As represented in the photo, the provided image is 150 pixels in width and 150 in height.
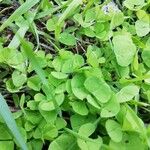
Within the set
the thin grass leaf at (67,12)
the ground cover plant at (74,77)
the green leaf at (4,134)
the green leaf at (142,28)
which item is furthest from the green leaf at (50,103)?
the green leaf at (142,28)

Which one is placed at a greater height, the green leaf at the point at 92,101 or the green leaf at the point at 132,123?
the green leaf at the point at 92,101

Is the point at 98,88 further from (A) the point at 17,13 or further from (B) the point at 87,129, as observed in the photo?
(A) the point at 17,13

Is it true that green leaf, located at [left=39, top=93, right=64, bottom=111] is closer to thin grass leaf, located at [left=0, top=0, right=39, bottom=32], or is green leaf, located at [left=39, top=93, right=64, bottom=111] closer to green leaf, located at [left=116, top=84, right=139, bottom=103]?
green leaf, located at [left=116, top=84, right=139, bottom=103]

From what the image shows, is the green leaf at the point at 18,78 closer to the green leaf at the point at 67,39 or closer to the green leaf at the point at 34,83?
the green leaf at the point at 34,83

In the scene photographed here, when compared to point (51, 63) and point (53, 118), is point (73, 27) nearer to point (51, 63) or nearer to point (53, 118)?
point (51, 63)

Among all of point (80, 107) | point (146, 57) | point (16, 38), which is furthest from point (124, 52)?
point (16, 38)
